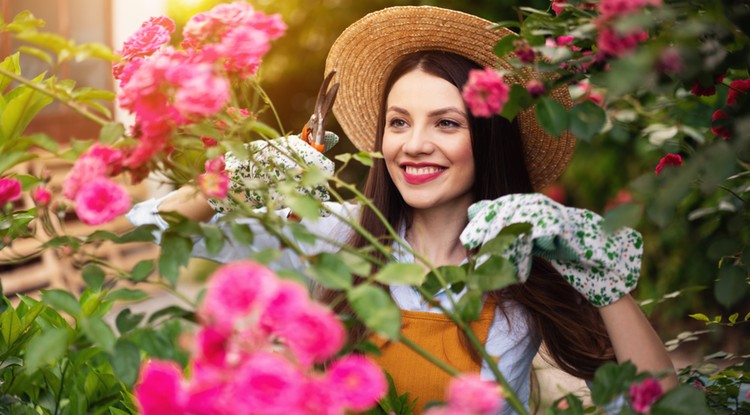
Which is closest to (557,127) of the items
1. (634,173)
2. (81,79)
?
(634,173)

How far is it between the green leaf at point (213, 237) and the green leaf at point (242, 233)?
2 centimetres

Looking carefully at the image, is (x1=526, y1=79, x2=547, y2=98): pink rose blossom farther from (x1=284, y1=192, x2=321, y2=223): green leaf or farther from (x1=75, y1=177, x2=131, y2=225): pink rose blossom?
(x1=75, y1=177, x2=131, y2=225): pink rose blossom

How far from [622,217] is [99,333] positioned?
1.76ft

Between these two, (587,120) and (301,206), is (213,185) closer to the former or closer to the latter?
(301,206)

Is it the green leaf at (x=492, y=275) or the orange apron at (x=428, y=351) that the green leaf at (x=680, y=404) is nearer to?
the green leaf at (x=492, y=275)

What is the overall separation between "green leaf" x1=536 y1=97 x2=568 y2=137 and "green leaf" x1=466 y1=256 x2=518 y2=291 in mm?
172

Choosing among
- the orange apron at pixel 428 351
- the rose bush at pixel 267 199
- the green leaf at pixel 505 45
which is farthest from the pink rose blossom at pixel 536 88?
the orange apron at pixel 428 351

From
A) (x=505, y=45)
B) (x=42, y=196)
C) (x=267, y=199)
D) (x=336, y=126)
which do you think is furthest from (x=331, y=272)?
(x=336, y=126)

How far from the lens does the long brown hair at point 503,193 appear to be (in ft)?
5.41

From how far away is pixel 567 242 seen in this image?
1.21 metres

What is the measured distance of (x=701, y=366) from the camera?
146cm

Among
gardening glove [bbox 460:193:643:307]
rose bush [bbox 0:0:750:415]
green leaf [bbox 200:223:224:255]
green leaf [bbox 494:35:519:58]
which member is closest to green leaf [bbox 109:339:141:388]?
rose bush [bbox 0:0:750:415]

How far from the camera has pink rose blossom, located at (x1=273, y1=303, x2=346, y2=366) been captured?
660 millimetres

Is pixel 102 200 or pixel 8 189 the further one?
pixel 8 189
